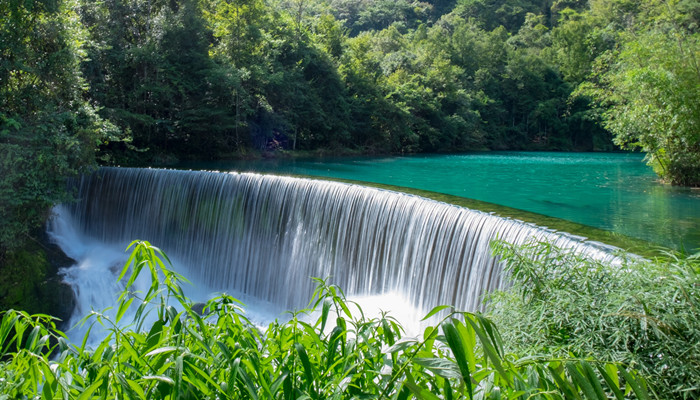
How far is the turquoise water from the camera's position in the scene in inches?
376

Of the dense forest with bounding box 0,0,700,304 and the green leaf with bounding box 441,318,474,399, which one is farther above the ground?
the dense forest with bounding box 0,0,700,304

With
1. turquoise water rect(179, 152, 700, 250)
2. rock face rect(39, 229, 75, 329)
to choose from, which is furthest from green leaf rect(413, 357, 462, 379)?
rock face rect(39, 229, 75, 329)

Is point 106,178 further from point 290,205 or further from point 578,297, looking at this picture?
point 578,297

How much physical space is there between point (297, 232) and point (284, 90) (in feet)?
48.5

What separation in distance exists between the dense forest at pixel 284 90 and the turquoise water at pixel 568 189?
1900 millimetres

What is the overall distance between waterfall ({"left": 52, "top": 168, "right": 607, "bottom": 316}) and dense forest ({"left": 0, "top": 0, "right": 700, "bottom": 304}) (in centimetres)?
219

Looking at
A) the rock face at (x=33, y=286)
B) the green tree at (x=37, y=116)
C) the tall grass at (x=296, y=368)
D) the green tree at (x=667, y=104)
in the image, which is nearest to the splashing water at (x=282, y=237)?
the rock face at (x=33, y=286)

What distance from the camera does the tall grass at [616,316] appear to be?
2.18m

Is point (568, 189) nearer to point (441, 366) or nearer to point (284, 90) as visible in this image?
point (284, 90)

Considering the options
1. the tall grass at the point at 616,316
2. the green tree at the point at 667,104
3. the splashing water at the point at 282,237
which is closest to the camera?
the tall grass at the point at 616,316

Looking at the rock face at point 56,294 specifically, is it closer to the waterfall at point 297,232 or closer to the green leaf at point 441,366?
the waterfall at point 297,232

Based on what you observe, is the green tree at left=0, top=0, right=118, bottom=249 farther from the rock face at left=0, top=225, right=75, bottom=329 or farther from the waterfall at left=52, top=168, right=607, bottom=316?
the waterfall at left=52, top=168, right=607, bottom=316

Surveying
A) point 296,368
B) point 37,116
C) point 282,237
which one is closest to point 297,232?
point 282,237

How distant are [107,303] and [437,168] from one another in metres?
15.3
